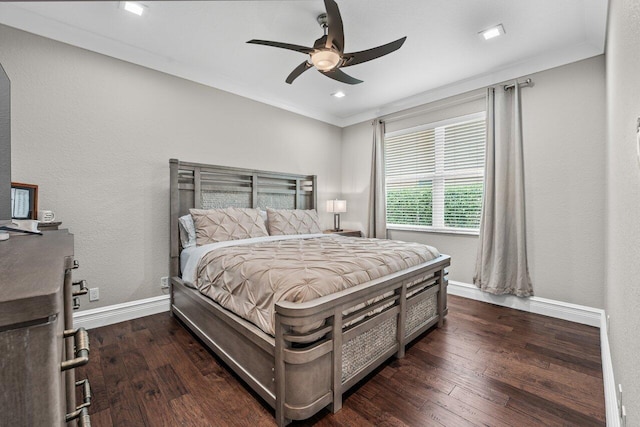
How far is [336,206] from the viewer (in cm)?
434

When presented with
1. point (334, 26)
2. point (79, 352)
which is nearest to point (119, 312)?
point (79, 352)

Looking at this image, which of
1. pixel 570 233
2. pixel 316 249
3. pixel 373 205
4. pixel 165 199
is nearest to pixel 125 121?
pixel 165 199

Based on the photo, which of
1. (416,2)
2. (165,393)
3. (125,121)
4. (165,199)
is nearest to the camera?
(165,393)

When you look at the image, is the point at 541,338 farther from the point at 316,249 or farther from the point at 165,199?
the point at 165,199

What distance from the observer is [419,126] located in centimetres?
383

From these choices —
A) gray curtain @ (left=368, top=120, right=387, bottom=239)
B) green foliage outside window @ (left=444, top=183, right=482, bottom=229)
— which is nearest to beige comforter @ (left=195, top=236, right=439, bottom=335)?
green foliage outside window @ (left=444, top=183, right=482, bottom=229)

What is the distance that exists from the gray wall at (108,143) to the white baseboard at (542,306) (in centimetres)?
322

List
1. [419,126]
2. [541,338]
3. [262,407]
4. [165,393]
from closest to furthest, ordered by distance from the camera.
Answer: [262,407] → [165,393] → [541,338] → [419,126]

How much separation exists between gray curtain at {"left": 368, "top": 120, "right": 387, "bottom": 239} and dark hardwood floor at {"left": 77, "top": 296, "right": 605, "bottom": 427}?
1.92m

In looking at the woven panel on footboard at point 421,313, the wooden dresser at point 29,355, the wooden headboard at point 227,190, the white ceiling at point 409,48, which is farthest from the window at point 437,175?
the wooden dresser at point 29,355

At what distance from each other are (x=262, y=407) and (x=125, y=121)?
2681 millimetres

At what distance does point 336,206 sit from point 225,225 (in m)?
1.93

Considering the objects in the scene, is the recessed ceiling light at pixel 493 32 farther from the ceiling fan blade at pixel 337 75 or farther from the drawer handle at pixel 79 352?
the drawer handle at pixel 79 352

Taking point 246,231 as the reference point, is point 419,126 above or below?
above
